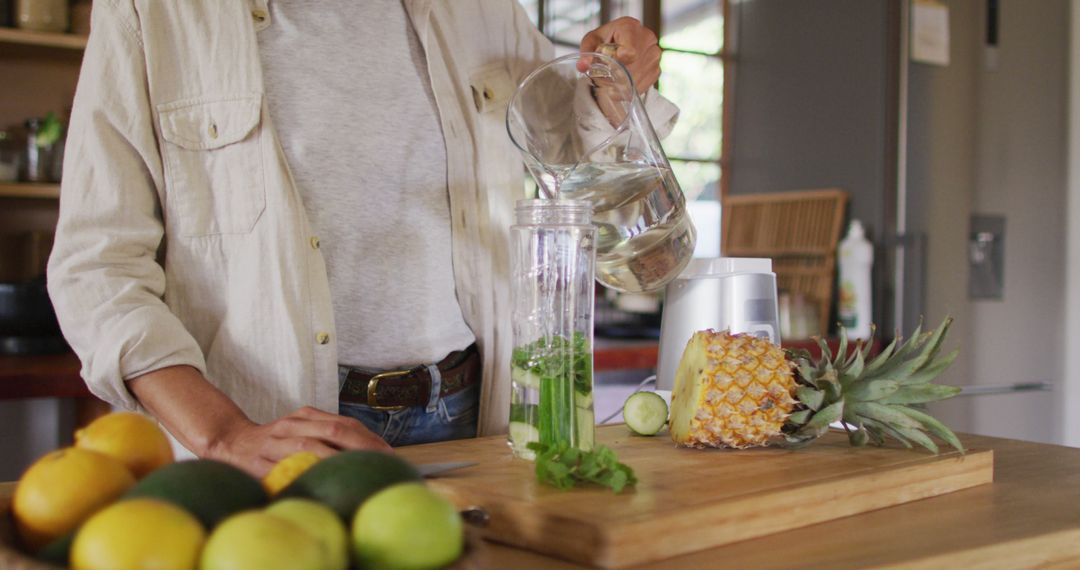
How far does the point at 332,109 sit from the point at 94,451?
0.77 meters

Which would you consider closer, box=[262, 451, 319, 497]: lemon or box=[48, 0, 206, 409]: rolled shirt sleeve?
box=[262, 451, 319, 497]: lemon

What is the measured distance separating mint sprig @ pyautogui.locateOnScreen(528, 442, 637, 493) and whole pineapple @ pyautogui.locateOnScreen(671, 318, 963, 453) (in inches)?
9.1

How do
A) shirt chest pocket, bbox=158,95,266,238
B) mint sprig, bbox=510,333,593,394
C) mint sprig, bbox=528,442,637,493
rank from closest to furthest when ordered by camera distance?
1. mint sprig, bbox=528,442,637,493
2. mint sprig, bbox=510,333,593,394
3. shirt chest pocket, bbox=158,95,266,238

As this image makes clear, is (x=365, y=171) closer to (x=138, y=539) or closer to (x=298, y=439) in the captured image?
(x=298, y=439)

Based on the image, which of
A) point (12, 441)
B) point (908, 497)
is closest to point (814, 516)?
point (908, 497)

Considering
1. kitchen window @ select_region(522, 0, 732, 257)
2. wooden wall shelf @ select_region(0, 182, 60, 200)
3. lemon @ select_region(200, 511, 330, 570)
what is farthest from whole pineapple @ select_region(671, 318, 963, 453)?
kitchen window @ select_region(522, 0, 732, 257)

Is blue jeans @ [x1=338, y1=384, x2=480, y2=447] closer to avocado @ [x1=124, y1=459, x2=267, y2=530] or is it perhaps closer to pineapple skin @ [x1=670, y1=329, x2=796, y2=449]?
pineapple skin @ [x1=670, y1=329, x2=796, y2=449]

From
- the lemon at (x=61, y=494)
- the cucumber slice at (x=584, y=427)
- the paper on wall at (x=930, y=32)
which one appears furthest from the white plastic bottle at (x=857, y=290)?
the lemon at (x=61, y=494)

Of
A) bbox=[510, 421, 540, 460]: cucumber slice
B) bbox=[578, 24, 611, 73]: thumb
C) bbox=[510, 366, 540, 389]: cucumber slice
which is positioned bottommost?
bbox=[510, 421, 540, 460]: cucumber slice

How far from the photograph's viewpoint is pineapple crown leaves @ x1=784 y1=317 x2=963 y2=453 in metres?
1.12

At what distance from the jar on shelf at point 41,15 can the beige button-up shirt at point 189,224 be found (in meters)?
1.71

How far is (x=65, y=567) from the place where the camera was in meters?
0.53

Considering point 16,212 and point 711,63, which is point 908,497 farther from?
point 711,63

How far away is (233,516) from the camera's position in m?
0.53
